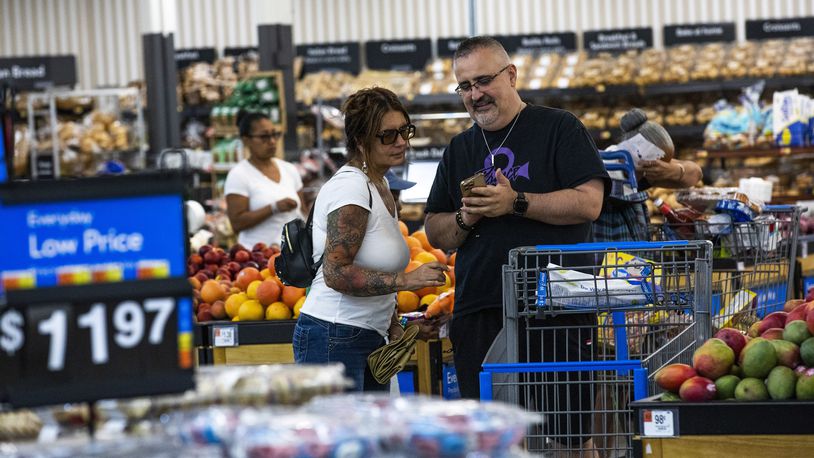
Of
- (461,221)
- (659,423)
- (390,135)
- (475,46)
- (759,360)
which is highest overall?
(475,46)

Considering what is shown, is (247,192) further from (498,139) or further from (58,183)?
(58,183)

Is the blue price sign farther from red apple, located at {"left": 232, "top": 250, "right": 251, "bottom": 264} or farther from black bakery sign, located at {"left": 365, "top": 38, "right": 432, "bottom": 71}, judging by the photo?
black bakery sign, located at {"left": 365, "top": 38, "right": 432, "bottom": 71}

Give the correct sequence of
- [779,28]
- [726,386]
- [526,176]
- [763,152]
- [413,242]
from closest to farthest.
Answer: [726,386] → [526,176] → [413,242] → [763,152] → [779,28]

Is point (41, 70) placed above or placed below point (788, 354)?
above

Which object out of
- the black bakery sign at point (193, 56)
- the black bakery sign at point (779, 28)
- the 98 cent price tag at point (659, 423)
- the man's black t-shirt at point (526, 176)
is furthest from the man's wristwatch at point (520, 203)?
the black bakery sign at point (193, 56)

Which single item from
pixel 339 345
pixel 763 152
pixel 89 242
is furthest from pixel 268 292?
pixel 763 152

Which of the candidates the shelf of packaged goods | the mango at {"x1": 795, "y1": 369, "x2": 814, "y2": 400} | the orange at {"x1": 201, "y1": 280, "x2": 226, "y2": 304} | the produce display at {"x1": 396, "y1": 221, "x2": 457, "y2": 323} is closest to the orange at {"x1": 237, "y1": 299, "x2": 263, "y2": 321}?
the orange at {"x1": 201, "y1": 280, "x2": 226, "y2": 304}

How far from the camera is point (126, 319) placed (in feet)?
6.11

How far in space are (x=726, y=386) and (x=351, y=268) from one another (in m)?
1.06

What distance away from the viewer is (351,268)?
331 cm

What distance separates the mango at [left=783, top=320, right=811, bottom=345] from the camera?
3.02m

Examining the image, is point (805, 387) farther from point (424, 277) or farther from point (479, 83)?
point (479, 83)

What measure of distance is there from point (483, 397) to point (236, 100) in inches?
238

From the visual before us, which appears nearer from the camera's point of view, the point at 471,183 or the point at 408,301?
the point at 471,183
